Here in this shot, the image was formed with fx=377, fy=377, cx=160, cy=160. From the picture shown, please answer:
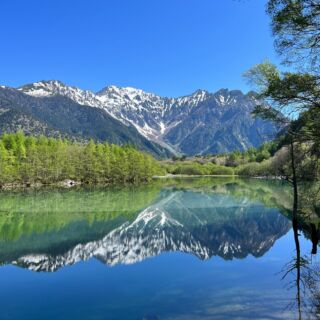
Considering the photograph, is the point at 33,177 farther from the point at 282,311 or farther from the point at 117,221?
the point at 282,311

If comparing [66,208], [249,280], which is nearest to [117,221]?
[66,208]

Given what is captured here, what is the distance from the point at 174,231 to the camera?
37875mm

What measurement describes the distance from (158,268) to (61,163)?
9949 cm

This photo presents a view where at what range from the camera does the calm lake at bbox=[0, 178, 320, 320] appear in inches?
615

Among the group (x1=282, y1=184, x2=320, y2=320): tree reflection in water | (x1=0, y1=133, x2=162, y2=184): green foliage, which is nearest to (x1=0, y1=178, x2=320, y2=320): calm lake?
(x1=282, y1=184, x2=320, y2=320): tree reflection in water

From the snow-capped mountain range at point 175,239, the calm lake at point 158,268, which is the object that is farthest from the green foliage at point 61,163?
the snow-capped mountain range at point 175,239

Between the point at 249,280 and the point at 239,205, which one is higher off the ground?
the point at 239,205

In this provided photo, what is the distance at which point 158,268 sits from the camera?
23.6 metres

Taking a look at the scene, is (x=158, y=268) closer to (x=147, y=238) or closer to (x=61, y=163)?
(x=147, y=238)

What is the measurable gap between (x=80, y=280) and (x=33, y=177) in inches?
3896

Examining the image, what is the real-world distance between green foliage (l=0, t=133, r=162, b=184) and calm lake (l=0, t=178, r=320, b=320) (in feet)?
217

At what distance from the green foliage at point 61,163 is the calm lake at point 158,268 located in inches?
2607

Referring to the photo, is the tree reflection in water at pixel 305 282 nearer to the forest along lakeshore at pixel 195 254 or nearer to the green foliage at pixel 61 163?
the forest along lakeshore at pixel 195 254

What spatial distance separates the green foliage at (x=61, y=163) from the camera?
358 feet
